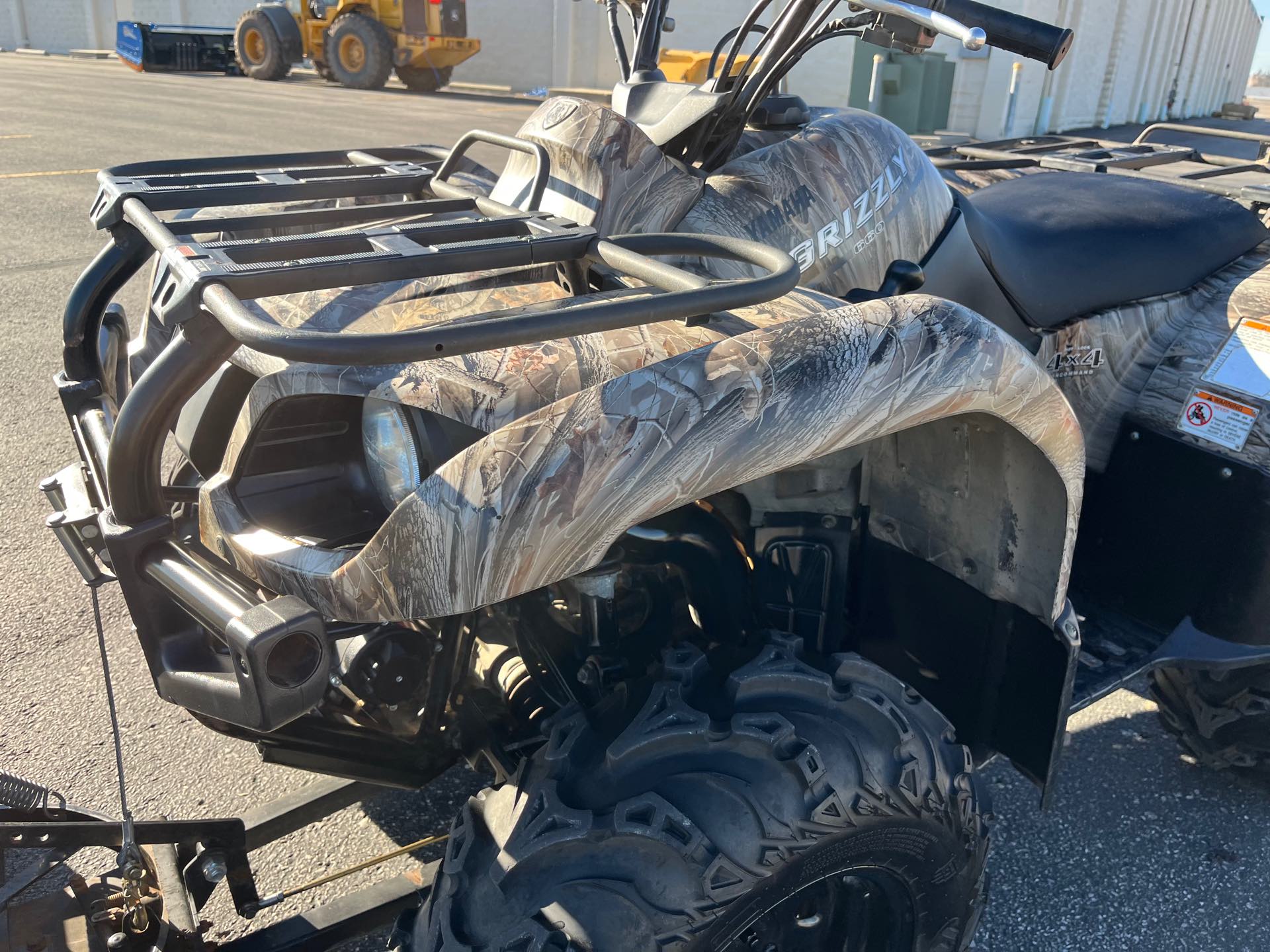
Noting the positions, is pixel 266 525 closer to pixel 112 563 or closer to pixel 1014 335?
pixel 112 563

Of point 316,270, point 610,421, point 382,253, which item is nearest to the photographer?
point 610,421

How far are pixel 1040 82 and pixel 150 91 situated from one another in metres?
17.0

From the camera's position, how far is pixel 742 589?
2020 millimetres

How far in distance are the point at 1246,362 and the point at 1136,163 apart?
1.64 meters

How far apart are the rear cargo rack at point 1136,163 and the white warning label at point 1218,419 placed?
3.47 feet

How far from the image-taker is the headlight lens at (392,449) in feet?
5.23

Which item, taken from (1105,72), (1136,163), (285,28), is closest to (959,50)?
(1105,72)

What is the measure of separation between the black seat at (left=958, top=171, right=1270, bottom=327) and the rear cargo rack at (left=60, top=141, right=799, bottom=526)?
79cm

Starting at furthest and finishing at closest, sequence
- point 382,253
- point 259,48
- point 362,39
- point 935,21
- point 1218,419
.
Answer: point 259,48, point 362,39, point 1218,419, point 935,21, point 382,253

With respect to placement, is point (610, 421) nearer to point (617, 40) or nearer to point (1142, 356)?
point (617, 40)

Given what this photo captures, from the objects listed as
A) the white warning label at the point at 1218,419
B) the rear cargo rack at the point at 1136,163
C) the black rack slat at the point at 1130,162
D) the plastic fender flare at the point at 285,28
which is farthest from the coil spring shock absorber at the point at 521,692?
the plastic fender flare at the point at 285,28

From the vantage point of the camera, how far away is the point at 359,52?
22812mm

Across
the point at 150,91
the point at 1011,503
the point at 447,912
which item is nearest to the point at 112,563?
the point at 447,912

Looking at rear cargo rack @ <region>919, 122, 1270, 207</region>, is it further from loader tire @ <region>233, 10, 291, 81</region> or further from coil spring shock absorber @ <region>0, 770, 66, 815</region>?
loader tire @ <region>233, 10, 291, 81</region>
